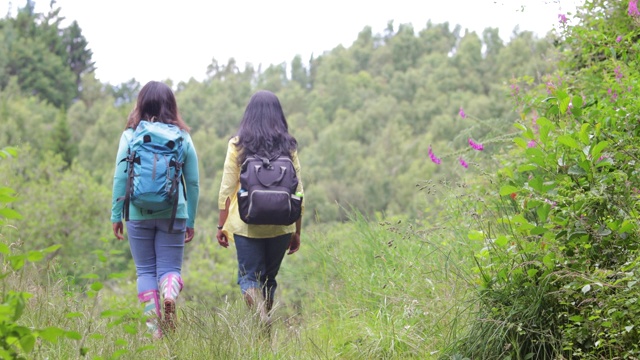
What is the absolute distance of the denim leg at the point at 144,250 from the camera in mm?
4285

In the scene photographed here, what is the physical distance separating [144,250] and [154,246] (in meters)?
0.07

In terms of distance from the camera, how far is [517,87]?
212 inches

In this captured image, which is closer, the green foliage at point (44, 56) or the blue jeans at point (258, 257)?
the blue jeans at point (258, 257)

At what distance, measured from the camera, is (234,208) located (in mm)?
4438

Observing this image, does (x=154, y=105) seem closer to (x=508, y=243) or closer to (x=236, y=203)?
(x=236, y=203)

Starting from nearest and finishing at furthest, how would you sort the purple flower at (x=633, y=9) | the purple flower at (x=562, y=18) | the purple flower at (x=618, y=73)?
the purple flower at (x=618, y=73) < the purple flower at (x=633, y=9) < the purple flower at (x=562, y=18)

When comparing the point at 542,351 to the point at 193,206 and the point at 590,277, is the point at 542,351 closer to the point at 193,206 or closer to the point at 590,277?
the point at 590,277

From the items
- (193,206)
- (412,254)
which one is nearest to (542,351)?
(412,254)

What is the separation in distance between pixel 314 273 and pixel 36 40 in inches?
3069

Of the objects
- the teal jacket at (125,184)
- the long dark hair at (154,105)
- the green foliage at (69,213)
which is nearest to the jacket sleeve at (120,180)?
the teal jacket at (125,184)

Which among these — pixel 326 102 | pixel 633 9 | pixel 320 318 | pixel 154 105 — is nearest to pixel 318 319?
pixel 320 318

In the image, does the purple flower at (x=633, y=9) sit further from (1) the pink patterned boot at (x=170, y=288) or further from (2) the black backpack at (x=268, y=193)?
(1) the pink patterned boot at (x=170, y=288)

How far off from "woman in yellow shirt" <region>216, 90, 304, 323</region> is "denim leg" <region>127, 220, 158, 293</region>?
1.27 ft

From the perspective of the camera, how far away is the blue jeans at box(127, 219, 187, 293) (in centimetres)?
430
